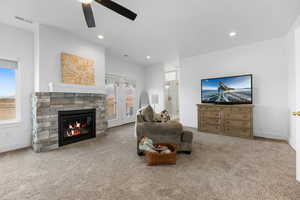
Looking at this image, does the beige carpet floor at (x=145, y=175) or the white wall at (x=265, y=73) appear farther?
the white wall at (x=265, y=73)

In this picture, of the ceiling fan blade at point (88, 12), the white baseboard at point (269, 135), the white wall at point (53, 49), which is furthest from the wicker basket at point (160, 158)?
the white baseboard at point (269, 135)

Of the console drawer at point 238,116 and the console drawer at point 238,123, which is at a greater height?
the console drawer at point 238,116

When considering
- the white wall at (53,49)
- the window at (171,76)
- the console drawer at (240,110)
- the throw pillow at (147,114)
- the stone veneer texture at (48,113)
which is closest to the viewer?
the throw pillow at (147,114)

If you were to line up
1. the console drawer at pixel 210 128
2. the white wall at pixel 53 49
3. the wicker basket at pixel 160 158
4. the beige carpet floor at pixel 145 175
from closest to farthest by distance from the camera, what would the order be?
1. the beige carpet floor at pixel 145 175
2. the wicker basket at pixel 160 158
3. the white wall at pixel 53 49
4. the console drawer at pixel 210 128

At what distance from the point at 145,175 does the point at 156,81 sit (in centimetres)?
496

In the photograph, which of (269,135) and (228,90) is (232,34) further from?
(269,135)

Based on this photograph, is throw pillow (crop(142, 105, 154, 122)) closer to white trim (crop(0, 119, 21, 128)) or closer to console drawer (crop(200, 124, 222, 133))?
console drawer (crop(200, 124, 222, 133))

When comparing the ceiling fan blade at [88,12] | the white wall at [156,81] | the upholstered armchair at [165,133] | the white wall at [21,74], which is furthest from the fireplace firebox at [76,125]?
the white wall at [156,81]

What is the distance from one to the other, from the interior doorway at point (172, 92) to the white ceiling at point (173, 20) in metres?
2.27

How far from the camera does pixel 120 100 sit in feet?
18.4

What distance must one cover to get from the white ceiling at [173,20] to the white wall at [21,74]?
307mm

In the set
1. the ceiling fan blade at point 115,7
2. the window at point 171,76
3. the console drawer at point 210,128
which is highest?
the ceiling fan blade at point 115,7

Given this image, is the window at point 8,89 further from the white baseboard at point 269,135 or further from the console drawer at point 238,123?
the white baseboard at point 269,135

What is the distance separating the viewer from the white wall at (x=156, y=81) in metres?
6.25
